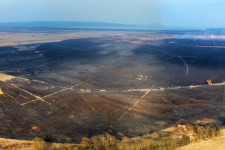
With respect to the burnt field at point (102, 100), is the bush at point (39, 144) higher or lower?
lower

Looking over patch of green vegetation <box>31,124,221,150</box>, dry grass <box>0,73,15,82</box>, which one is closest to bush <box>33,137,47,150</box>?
patch of green vegetation <box>31,124,221,150</box>

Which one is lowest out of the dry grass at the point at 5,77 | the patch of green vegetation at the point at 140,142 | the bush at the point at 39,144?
the bush at the point at 39,144

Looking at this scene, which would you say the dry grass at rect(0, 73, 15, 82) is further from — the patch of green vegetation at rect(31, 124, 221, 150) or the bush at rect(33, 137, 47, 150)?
the patch of green vegetation at rect(31, 124, 221, 150)

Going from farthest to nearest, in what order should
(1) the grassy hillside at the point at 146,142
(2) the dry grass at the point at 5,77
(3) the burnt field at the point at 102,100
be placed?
1. (2) the dry grass at the point at 5,77
2. (3) the burnt field at the point at 102,100
3. (1) the grassy hillside at the point at 146,142

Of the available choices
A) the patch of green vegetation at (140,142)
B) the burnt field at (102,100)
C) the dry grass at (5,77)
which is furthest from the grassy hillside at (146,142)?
the dry grass at (5,77)

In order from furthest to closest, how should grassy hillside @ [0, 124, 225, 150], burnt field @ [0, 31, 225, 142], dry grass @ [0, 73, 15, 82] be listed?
1. dry grass @ [0, 73, 15, 82]
2. burnt field @ [0, 31, 225, 142]
3. grassy hillside @ [0, 124, 225, 150]

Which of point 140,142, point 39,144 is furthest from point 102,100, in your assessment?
point 39,144

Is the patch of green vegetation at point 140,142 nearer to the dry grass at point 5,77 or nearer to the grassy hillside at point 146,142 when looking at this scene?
the grassy hillside at point 146,142

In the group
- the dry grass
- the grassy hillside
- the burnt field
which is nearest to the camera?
the grassy hillside

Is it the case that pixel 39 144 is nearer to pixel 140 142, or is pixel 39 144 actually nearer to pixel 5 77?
pixel 140 142

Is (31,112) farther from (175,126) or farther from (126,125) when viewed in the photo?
(175,126)

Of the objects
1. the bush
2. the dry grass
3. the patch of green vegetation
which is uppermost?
the dry grass
